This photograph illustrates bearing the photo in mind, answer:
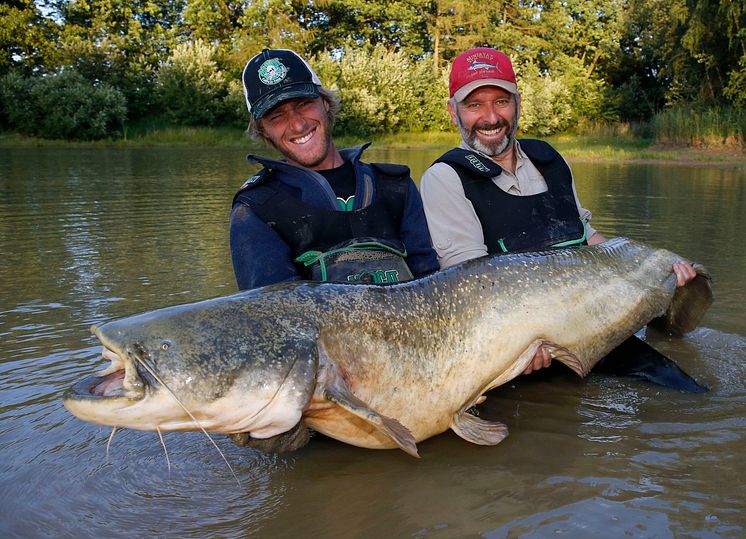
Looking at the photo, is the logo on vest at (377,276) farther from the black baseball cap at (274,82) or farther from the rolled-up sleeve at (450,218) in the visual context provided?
the black baseball cap at (274,82)

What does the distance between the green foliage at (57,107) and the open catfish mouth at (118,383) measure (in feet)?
93.4

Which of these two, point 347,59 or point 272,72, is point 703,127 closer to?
point 347,59

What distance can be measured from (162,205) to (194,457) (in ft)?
28.6

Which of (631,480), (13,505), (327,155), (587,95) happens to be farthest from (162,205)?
(587,95)

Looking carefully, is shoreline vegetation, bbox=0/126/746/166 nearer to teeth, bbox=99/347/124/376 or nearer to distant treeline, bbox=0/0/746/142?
distant treeline, bbox=0/0/746/142

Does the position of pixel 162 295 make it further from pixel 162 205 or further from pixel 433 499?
pixel 162 205

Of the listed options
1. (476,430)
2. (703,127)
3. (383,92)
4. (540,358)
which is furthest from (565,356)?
(383,92)

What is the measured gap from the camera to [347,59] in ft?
113

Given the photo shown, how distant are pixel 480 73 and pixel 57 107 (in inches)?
1094

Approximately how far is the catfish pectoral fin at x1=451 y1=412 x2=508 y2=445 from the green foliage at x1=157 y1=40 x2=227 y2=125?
3061 centimetres

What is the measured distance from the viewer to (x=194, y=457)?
128 inches

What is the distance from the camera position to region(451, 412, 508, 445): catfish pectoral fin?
10.0 feet

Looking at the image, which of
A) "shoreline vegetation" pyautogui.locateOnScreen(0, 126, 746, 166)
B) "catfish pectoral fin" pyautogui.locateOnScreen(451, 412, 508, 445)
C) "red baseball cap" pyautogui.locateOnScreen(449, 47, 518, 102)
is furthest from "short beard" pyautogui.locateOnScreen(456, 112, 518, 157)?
"shoreline vegetation" pyautogui.locateOnScreen(0, 126, 746, 166)

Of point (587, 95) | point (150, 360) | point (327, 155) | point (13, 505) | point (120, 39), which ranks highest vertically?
point (120, 39)
